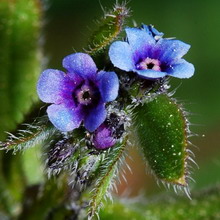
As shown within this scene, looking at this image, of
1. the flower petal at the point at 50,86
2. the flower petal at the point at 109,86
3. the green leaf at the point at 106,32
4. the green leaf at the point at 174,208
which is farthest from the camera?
the green leaf at the point at 174,208

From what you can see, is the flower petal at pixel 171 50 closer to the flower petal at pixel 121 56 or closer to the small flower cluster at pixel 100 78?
the small flower cluster at pixel 100 78

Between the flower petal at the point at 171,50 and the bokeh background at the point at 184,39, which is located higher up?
the flower petal at the point at 171,50

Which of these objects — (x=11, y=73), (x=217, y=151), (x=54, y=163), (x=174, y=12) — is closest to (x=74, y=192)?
(x=54, y=163)

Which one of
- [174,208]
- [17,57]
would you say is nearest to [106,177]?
[174,208]

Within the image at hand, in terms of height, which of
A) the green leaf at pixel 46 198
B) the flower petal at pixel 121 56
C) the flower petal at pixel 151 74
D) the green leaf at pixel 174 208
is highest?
the flower petal at pixel 121 56

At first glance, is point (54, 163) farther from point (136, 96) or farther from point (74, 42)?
point (74, 42)

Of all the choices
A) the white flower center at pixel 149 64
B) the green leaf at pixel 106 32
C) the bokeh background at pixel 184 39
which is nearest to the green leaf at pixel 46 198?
the green leaf at pixel 106 32

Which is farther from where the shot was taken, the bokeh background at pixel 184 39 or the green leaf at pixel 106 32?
the bokeh background at pixel 184 39

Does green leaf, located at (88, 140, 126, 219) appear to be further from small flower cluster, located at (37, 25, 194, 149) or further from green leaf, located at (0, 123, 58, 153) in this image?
green leaf, located at (0, 123, 58, 153)

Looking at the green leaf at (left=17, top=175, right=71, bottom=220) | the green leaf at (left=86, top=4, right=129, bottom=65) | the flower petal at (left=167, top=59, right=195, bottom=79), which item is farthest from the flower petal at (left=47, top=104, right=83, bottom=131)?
the green leaf at (left=17, top=175, right=71, bottom=220)
